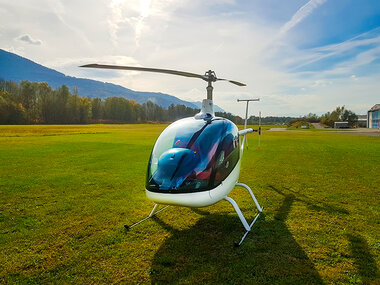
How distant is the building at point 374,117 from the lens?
9056 centimetres

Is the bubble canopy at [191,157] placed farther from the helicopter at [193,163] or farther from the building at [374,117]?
the building at [374,117]

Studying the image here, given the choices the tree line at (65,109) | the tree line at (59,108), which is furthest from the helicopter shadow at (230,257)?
the tree line at (59,108)

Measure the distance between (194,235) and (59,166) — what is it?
11543 mm

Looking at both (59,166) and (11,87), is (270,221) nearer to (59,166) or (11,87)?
(59,166)

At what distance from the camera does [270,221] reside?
6379mm

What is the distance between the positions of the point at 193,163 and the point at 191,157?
13 centimetres

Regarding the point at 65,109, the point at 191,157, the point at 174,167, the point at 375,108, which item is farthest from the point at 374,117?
the point at 65,109

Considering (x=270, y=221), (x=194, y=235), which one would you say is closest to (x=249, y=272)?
(x=194, y=235)

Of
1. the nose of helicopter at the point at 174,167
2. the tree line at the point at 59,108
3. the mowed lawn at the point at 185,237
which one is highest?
the tree line at the point at 59,108

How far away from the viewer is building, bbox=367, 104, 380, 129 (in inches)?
3565

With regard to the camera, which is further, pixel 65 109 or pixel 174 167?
pixel 65 109

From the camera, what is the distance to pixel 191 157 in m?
4.65

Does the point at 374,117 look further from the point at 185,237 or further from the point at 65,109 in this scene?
the point at 65,109

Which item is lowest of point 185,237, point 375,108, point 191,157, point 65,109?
point 185,237
